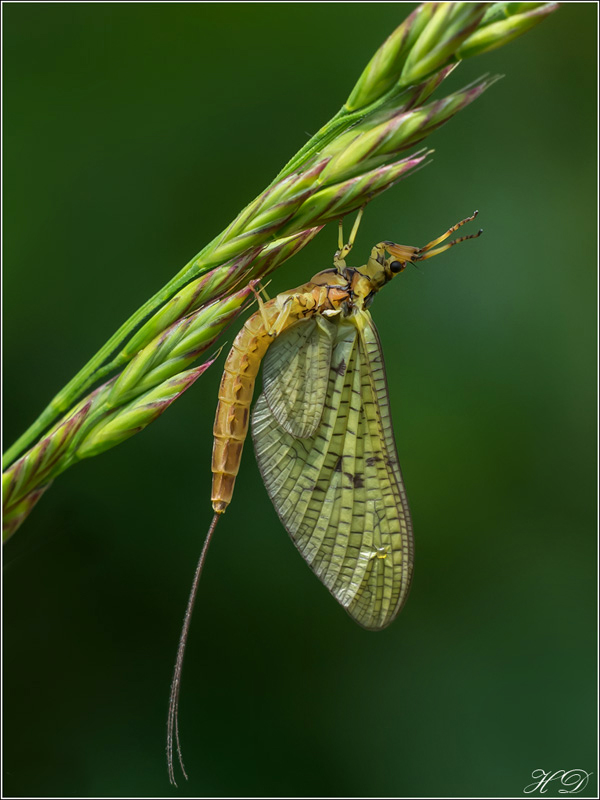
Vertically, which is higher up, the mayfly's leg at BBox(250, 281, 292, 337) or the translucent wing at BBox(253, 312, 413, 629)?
the mayfly's leg at BBox(250, 281, 292, 337)

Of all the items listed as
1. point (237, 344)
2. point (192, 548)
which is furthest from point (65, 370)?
point (237, 344)

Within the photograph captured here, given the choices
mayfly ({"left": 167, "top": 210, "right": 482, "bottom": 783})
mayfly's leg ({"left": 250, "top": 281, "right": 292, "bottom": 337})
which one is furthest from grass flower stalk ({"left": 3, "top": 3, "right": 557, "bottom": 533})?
mayfly ({"left": 167, "top": 210, "right": 482, "bottom": 783})

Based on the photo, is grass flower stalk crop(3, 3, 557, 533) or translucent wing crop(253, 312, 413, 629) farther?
translucent wing crop(253, 312, 413, 629)

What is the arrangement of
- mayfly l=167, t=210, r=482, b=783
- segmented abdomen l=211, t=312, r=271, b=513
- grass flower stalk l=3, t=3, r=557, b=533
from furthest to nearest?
1. mayfly l=167, t=210, r=482, b=783
2. segmented abdomen l=211, t=312, r=271, b=513
3. grass flower stalk l=3, t=3, r=557, b=533

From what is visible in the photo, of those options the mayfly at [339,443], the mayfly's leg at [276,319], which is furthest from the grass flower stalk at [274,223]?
the mayfly at [339,443]

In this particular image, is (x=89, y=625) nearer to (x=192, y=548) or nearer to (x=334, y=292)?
(x=192, y=548)

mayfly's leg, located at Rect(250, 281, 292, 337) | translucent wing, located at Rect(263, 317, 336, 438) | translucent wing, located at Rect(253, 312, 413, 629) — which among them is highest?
mayfly's leg, located at Rect(250, 281, 292, 337)

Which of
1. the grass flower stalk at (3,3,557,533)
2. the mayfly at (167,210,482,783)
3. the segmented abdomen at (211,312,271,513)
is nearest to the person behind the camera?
the grass flower stalk at (3,3,557,533)

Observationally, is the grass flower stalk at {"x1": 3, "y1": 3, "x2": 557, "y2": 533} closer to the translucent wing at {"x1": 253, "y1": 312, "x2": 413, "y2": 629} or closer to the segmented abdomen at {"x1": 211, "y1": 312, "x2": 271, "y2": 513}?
the segmented abdomen at {"x1": 211, "y1": 312, "x2": 271, "y2": 513}
